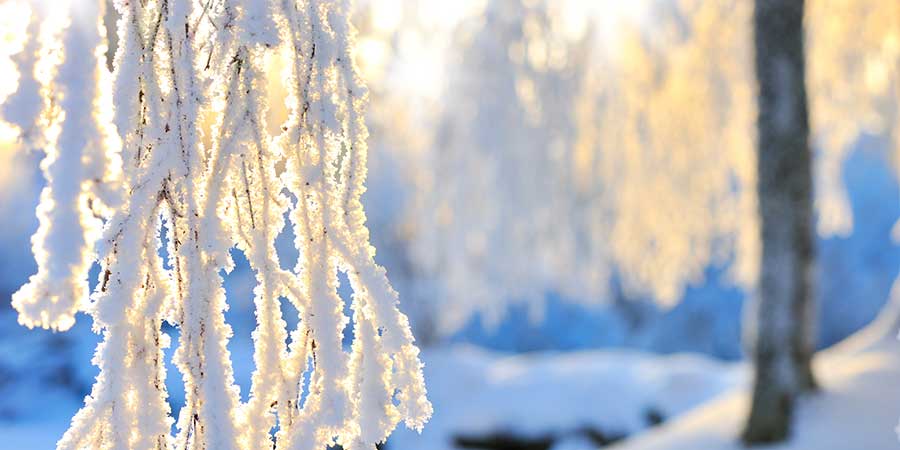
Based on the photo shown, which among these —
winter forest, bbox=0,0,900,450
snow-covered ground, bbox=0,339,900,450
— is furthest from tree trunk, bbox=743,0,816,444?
snow-covered ground, bbox=0,339,900,450

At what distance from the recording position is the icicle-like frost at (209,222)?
126 centimetres

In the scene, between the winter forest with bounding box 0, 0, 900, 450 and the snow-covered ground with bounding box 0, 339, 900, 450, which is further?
the snow-covered ground with bounding box 0, 339, 900, 450

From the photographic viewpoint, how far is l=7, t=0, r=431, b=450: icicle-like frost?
49.5 inches

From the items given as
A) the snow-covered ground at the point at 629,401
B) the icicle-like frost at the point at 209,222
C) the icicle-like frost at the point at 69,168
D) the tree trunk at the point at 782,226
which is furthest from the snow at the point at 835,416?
the icicle-like frost at the point at 69,168

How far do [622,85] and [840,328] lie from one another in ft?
30.4

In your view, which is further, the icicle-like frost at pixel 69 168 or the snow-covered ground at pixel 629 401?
the snow-covered ground at pixel 629 401

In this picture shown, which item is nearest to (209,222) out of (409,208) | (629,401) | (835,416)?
(835,416)

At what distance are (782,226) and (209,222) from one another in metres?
3.37

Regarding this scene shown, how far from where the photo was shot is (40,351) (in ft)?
12.1

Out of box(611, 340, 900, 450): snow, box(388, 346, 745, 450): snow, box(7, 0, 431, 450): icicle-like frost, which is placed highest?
box(388, 346, 745, 450): snow

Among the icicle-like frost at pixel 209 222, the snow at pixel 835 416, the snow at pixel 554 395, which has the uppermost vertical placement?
the snow at pixel 554 395

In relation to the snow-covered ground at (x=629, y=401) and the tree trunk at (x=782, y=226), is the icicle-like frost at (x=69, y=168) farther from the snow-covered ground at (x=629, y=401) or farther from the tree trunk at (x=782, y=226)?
the snow-covered ground at (x=629, y=401)

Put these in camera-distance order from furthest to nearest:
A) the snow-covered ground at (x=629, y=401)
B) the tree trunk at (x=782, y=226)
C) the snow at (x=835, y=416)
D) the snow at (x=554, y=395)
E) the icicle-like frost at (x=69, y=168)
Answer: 1. the snow at (x=554, y=395)
2. the snow-covered ground at (x=629, y=401)
3. the tree trunk at (x=782, y=226)
4. the snow at (x=835, y=416)
5. the icicle-like frost at (x=69, y=168)

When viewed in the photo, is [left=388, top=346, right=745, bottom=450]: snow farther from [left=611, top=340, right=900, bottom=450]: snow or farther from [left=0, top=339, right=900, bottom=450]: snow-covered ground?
[left=611, top=340, right=900, bottom=450]: snow
